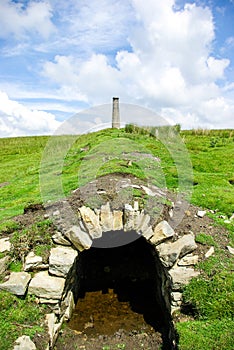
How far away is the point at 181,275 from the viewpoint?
8102mm

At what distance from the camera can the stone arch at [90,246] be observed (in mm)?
7926

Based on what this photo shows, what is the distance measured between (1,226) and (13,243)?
1228mm

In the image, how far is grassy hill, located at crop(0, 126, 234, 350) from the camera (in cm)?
748

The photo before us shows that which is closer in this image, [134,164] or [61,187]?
[61,187]

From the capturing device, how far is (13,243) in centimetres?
859

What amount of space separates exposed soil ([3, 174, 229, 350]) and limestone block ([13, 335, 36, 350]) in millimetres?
1354

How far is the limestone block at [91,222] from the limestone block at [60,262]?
818 mm

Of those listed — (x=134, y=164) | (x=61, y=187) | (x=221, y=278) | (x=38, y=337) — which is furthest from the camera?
(x=134, y=164)

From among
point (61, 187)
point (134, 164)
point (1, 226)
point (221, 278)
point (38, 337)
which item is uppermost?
point (134, 164)

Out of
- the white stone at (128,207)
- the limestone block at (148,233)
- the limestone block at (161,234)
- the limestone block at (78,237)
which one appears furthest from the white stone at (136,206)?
the limestone block at (78,237)

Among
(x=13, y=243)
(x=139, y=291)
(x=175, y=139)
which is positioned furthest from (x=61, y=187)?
(x=175, y=139)

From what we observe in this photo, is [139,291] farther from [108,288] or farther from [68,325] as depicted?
[68,325]

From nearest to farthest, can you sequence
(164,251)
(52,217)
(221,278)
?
1. (221,278)
2. (164,251)
3. (52,217)

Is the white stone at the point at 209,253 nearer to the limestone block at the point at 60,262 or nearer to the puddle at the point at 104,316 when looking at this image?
the puddle at the point at 104,316
